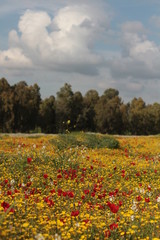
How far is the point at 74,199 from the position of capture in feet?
23.5

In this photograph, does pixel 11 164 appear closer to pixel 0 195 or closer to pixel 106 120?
pixel 0 195

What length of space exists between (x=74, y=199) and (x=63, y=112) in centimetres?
4144

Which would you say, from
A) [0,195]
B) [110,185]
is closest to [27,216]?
[0,195]

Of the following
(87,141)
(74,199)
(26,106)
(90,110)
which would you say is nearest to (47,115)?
(26,106)

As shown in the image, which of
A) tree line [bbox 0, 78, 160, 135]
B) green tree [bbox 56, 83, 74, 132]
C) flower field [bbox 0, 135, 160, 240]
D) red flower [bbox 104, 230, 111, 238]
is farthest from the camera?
green tree [bbox 56, 83, 74, 132]

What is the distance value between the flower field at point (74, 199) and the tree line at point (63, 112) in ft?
105

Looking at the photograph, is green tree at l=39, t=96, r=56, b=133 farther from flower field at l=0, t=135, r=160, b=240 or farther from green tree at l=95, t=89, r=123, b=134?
flower field at l=0, t=135, r=160, b=240

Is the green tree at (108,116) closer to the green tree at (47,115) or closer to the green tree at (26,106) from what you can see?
the green tree at (47,115)

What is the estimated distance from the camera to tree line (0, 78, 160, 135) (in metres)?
44.1

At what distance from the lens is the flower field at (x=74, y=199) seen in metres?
4.96

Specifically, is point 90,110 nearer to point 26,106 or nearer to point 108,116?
point 108,116

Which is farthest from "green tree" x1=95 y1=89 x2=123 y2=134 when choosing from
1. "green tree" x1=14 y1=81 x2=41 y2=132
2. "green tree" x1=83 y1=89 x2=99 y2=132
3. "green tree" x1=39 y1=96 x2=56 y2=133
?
"green tree" x1=14 y1=81 x2=41 y2=132

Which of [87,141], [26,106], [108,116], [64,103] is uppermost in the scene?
A: [64,103]

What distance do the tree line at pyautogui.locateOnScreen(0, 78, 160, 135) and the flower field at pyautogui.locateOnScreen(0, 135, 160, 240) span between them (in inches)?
1261
